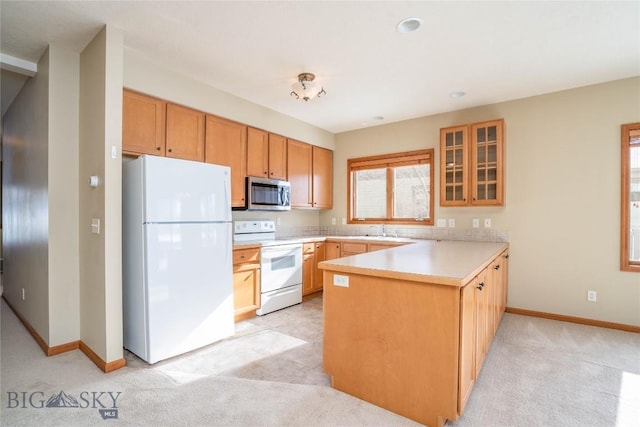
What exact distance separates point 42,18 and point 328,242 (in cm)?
368

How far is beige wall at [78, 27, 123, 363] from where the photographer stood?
7.68ft

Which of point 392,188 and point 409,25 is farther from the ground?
point 409,25

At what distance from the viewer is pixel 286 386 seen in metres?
2.12

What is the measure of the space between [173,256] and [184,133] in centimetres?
138

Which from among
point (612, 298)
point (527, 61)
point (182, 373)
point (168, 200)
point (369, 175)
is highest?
point (527, 61)

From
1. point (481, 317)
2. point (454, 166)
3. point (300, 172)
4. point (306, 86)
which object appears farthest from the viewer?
point (300, 172)

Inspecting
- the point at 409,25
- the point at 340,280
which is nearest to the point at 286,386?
the point at 340,280

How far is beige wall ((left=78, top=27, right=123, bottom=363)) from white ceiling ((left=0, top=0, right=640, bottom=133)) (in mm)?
218

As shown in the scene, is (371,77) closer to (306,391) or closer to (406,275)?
(406,275)

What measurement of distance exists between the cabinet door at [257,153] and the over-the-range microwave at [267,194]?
114 mm

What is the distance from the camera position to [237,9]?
6.89 feet

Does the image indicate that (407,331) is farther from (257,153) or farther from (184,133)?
(257,153)

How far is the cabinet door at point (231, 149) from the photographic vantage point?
343cm

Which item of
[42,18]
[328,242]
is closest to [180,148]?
[42,18]
